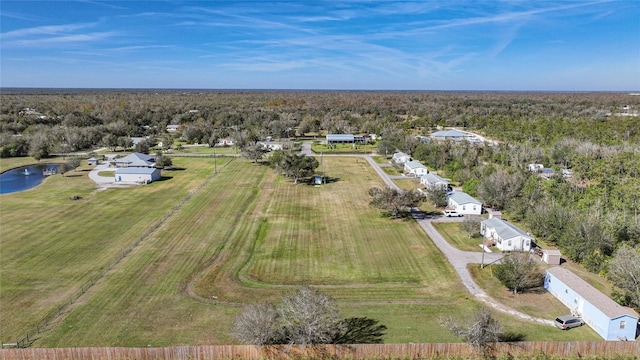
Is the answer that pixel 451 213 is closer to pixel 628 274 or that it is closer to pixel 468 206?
pixel 468 206

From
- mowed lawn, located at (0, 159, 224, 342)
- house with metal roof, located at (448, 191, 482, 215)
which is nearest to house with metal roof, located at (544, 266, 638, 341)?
house with metal roof, located at (448, 191, 482, 215)

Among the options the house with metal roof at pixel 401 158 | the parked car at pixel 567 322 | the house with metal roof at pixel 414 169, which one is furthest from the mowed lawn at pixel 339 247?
the house with metal roof at pixel 401 158

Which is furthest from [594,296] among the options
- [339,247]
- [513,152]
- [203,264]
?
[513,152]

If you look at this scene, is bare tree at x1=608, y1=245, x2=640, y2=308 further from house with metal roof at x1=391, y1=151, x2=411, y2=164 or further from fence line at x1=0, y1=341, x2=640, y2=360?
house with metal roof at x1=391, y1=151, x2=411, y2=164

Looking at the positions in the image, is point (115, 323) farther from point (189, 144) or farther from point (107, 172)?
point (189, 144)

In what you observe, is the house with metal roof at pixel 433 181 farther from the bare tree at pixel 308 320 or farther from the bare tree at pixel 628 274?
the bare tree at pixel 308 320
